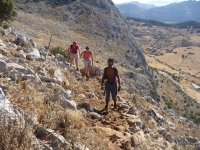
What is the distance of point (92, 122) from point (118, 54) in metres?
69.0

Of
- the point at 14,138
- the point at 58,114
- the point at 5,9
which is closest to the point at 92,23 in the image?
the point at 5,9

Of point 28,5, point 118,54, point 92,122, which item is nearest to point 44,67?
point 92,122

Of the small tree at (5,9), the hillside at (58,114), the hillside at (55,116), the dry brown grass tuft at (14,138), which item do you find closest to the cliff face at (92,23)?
the small tree at (5,9)

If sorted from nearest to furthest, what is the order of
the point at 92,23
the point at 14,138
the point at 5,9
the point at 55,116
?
the point at 14,138, the point at 55,116, the point at 5,9, the point at 92,23

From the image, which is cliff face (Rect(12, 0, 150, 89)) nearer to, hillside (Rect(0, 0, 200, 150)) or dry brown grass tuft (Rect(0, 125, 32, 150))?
hillside (Rect(0, 0, 200, 150))

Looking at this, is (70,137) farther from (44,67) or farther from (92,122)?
(44,67)

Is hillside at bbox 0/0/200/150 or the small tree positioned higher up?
the small tree

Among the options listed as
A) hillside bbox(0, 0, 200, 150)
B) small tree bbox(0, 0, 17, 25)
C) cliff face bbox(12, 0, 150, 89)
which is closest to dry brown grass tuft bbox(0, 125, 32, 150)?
hillside bbox(0, 0, 200, 150)

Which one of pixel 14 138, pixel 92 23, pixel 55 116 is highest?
pixel 92 23

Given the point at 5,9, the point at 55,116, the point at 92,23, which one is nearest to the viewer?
the point at 55,116

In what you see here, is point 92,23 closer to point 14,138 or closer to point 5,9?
point 5,9

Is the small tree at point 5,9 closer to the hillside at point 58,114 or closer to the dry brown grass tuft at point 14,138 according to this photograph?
the hillside at point 58,114

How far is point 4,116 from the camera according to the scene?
13.9ft

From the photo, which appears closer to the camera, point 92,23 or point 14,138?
point 14,138
